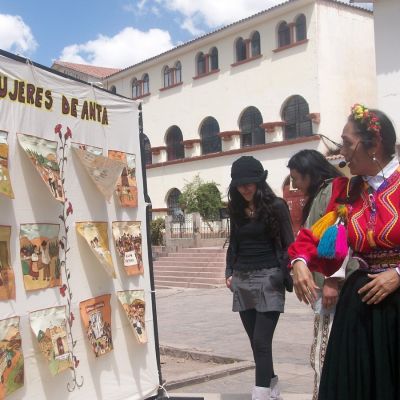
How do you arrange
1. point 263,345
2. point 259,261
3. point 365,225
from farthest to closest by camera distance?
1. point 259,261
2. point 263,345
3. point 365,225

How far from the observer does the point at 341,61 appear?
2355 centimetres

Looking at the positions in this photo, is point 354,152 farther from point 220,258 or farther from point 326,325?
point 220,258

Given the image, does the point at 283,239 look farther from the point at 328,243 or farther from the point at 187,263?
the point at 187,263

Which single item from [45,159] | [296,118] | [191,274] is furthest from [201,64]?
[45,159]

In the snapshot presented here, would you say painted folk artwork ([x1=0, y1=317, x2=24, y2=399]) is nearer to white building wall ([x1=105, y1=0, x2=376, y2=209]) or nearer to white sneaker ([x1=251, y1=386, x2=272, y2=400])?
white sneaker ([x1=251, y1=386, x2=272, y2=400])

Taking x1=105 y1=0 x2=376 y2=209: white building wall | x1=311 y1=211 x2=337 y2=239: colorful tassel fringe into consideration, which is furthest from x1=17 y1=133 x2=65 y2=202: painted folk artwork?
x1=105 y1=0 x2=376 y2=209: white building wall

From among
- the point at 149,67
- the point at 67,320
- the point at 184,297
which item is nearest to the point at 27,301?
the point at 67,320

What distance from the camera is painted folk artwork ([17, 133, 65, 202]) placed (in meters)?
3.39

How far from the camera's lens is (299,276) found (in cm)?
284

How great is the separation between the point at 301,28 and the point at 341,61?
2.03 metres

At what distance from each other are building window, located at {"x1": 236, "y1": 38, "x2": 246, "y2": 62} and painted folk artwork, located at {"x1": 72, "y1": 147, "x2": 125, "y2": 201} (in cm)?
2272

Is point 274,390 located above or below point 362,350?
below

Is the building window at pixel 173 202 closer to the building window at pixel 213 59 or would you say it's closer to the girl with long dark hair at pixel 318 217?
the building window at pixel 213 59

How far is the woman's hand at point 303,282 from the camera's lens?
2.82 meters
